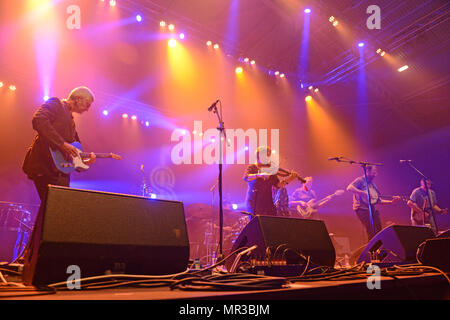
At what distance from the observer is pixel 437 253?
6.32 feet

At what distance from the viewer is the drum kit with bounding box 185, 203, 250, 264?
7.16 m

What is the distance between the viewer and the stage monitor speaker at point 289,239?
1963 millimetres

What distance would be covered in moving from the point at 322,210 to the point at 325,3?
19.8 ft

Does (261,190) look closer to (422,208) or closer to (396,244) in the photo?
(396,244)

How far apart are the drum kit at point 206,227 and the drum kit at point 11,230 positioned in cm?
331

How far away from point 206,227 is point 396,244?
213 inches

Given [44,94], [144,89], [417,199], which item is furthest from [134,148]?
[417,199]

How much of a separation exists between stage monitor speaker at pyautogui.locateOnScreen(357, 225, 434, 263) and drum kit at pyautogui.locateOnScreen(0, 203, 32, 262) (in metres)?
5.56

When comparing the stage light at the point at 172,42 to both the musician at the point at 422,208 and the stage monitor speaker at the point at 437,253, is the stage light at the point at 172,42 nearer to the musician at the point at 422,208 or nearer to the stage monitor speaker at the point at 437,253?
the musician at the point at 422,208

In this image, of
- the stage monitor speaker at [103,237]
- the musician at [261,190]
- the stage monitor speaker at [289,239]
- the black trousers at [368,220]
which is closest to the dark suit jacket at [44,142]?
the stage monitor speaker at [103,237]

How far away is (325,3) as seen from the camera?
623 cm
